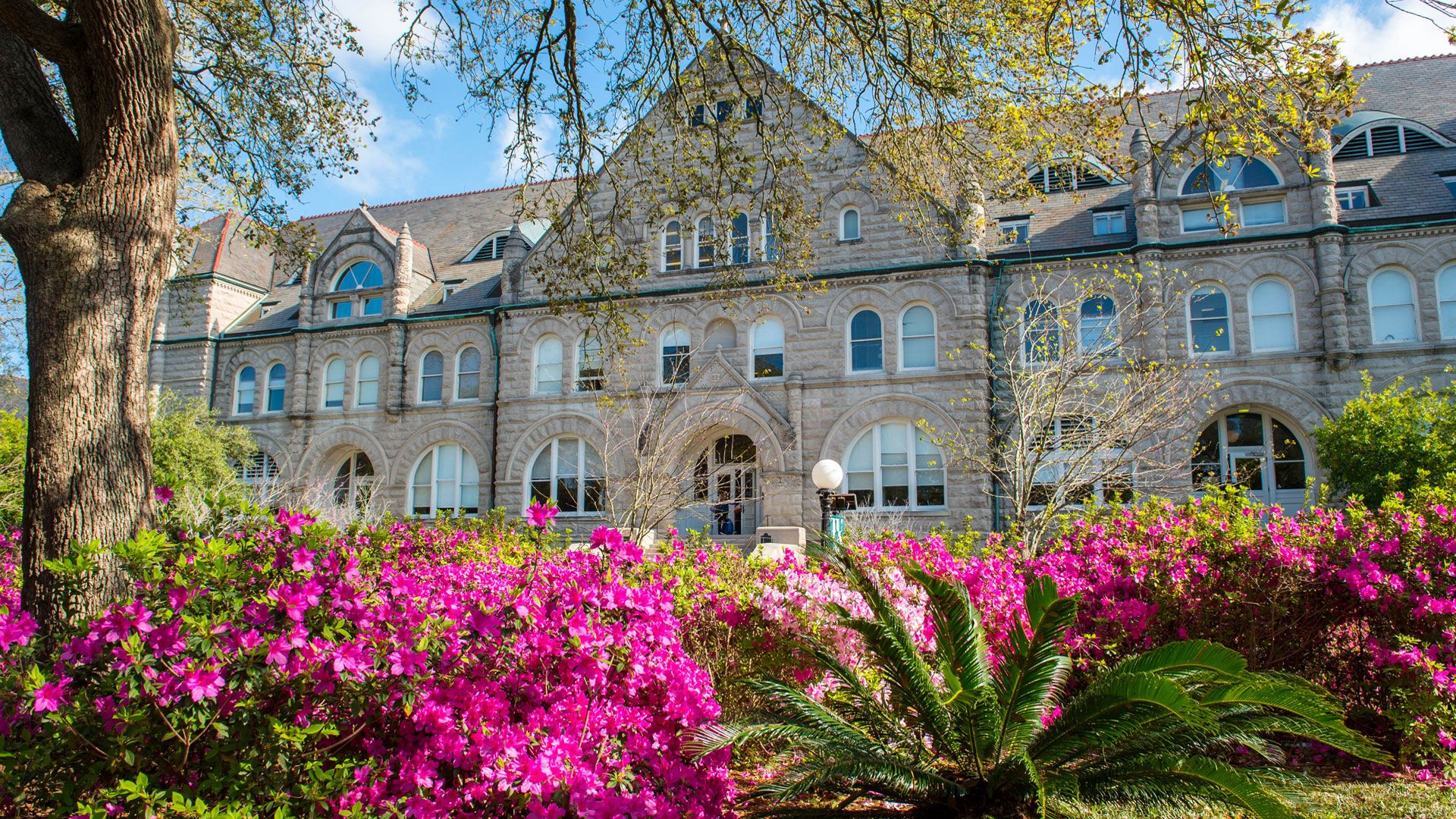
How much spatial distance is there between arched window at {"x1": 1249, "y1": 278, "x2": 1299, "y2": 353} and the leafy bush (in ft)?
9.27

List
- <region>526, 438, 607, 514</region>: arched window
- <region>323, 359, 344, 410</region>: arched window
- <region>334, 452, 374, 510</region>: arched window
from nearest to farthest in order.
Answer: <region>526, 438, 607, 514</region>: arched window < <region>334, 452, 374, 510</region>: arched window < <region>323, 359, 344, 410</region>: arched window

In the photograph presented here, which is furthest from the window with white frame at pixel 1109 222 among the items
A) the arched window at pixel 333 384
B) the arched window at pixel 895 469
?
the arched window at pixel 333 384

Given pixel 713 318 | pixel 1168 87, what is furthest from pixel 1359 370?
pixel 1168 87

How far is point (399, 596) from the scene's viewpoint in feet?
12.9

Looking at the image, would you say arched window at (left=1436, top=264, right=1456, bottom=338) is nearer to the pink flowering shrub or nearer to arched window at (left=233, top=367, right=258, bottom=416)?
the pink flowering shrub

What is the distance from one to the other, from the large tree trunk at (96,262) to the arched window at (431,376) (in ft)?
66.6

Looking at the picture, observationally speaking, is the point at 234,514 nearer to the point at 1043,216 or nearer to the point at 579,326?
the point at 579,326

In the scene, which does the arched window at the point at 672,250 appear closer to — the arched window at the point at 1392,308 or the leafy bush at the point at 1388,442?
the leafy bush at the point at 1388,442

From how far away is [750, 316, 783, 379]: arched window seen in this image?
2270 centimetres

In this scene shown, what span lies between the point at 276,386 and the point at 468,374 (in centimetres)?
672

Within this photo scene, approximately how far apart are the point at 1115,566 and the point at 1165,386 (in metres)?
10.4

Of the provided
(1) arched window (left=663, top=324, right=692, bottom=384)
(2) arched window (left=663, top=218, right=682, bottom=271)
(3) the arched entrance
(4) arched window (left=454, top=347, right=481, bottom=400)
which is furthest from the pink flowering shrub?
(4) arched window (left=454, top=347, right=481, bottom=400)

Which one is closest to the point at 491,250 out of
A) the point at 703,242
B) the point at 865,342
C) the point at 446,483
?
the point at 446,483

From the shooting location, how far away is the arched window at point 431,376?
85.1 ft
